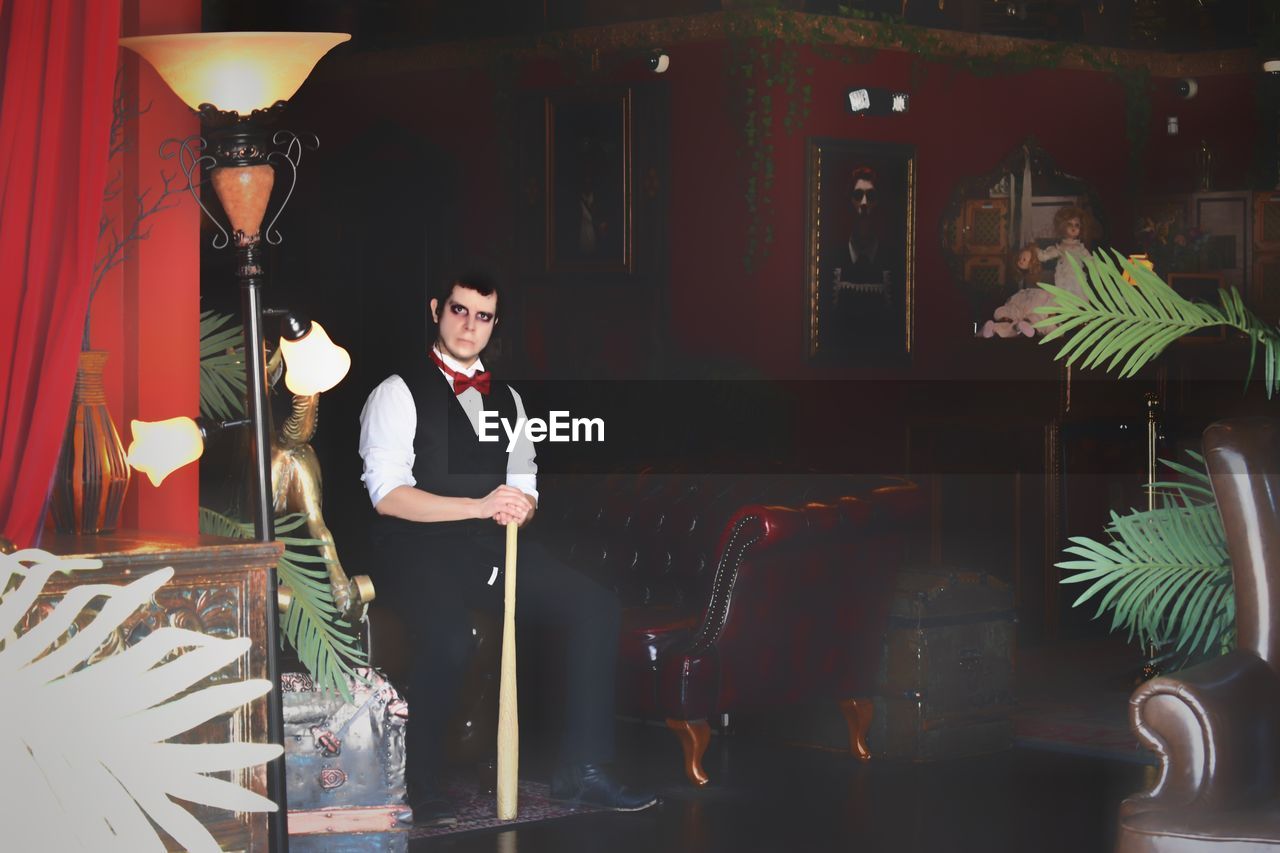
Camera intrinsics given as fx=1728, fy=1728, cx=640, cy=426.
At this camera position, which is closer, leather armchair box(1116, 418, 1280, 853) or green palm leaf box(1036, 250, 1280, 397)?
leather armchair box(1116, 418, 1280, 853)

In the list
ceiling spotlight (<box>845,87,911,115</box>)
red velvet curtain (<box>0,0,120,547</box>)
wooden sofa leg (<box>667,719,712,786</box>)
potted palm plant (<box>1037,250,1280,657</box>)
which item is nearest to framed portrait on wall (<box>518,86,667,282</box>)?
ceiling spotlight (<box>845,87,911,115</box>)

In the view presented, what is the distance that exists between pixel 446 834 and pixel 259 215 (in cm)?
193

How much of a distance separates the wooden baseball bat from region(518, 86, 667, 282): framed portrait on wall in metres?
3.98

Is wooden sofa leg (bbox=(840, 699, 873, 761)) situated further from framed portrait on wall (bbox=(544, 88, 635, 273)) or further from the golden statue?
framed portrait on wall (bbox=(544, 88, 635, 273))

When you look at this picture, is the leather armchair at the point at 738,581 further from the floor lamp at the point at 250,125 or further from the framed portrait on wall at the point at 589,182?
the framed portrait on wall at the point at 589,182

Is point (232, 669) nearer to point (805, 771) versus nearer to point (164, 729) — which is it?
point (164, 729)

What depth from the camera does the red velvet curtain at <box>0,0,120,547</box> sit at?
3.09 m

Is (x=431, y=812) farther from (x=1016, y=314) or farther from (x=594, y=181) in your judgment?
(x=1016, y=314)

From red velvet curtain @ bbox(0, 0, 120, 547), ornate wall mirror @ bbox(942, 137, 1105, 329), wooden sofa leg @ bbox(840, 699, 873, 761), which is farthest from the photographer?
ornate wall mirror @ bbox(942, 137, 1105, 329)

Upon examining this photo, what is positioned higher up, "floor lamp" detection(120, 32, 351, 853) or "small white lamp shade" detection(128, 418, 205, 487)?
"floor lamp" detection(120, 32, 351, 853)

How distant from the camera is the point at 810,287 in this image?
8.45 meters

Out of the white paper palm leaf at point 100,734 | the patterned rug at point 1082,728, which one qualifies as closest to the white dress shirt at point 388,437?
the patterned rug at point 1082,728

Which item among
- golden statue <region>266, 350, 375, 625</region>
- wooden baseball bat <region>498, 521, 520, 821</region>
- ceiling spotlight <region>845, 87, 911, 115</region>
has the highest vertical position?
ceiling spotlight <region>845, 87, 911, 115</region>

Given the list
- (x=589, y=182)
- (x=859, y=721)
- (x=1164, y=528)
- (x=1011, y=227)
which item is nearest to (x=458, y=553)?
(x=859, y=721)
